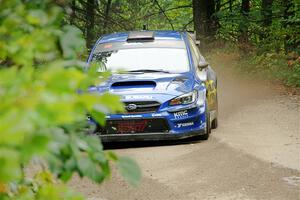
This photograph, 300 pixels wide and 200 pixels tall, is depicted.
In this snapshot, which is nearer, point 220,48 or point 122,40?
point 122,40

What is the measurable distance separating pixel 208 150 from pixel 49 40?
7.12m

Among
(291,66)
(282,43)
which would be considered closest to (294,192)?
(291,66)

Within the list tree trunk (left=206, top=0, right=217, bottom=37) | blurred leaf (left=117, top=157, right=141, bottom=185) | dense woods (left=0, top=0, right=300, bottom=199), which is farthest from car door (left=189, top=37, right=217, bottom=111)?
tree trunk (left=206, top=0, right=217, bottom=37)

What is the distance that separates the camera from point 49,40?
1.73 meters

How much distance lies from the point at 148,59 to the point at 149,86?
3.05 feet

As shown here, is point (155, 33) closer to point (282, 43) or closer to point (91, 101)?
point (91, 101)

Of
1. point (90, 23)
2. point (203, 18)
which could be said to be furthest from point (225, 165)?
point (90, 23)

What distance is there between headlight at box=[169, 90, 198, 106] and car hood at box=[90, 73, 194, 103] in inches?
2.3

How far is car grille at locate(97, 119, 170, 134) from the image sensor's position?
907cm

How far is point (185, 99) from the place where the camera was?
9.20 metres

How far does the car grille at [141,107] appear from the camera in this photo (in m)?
9.00

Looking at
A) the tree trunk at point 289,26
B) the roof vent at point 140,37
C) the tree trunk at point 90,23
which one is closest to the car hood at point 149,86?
the roof vent at point 140,37

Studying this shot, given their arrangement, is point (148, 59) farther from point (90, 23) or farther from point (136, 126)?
point (90, 23)

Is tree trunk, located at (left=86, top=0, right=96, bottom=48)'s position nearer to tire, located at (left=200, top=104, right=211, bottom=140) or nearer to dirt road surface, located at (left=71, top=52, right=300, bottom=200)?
dirt road surface, located at (left=71, top=52, right=300, bottom=200)
